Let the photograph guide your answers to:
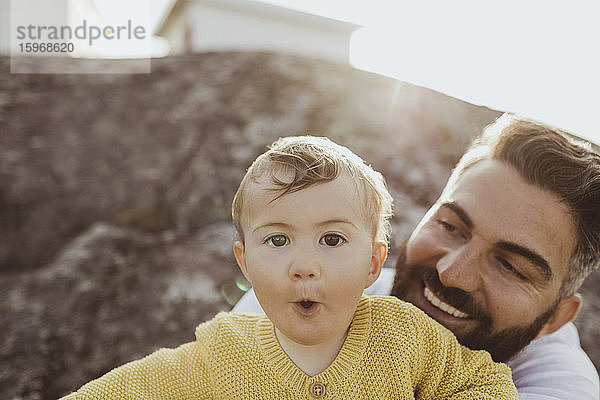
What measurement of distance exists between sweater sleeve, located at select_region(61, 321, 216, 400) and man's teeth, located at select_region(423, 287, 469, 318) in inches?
40.6

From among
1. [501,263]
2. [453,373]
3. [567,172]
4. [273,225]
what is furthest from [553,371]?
[273,225]

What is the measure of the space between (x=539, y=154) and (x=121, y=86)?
6361mm

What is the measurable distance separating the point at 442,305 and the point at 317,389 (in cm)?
77

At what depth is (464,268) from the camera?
1999mm

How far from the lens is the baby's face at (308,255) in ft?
4.73

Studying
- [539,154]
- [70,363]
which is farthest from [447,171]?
[70,363]

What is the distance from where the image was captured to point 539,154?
206 centimetres

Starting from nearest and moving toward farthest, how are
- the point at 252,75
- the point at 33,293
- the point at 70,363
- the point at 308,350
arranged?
1. the point at 308,350
2. the point at 70,363
3. the point at 33,293
4. the point at 252,75

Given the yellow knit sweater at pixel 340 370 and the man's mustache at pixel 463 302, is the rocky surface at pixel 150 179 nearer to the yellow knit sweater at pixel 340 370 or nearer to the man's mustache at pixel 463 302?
the yellow knit sweater at pixel 340 370

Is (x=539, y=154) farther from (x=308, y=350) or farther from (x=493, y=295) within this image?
(x=308, y=350)

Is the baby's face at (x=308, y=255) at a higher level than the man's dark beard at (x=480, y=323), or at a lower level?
higher

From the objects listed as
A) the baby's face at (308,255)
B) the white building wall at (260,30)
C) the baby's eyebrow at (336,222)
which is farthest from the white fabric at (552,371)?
the white building wall at (260,30)

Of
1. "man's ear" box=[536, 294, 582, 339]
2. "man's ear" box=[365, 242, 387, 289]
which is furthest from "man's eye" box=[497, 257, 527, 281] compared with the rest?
"man's ear" box=[365, 242, 387, 289]

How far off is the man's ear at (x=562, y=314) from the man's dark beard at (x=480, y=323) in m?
0.08
